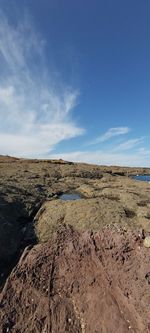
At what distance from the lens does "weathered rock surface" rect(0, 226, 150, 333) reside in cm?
1140

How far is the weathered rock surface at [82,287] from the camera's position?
11.4 metres

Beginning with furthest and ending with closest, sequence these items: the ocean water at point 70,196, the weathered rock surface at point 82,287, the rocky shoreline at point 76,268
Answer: the ocean water at point 70,196 → the rocky shoreline at point 76,268 → the weathered rock surface at point 82,287

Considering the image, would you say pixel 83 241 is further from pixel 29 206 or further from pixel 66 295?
pixel 29 206

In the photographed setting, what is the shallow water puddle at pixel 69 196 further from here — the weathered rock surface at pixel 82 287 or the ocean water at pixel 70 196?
the weathered rock surface at pixel 82 287

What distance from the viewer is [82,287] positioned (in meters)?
12.7

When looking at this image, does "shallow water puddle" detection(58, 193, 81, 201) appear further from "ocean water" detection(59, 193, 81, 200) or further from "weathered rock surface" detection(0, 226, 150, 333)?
"weathered rock surface" detection(0, 226, 150, 333)

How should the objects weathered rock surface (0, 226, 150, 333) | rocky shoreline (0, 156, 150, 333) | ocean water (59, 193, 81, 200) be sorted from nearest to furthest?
weathered rock surface (0, 226, 150, 333) < rocky shoreline (0, 156, 150, 333) < ocean water (59, 193, 81, 200)

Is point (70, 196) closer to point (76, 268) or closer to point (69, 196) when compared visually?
point (69, 196)

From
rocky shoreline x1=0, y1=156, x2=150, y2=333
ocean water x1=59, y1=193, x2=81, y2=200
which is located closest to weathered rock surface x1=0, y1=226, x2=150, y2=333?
rocky shoreline x1=0, y1=156, x2=150, y2=333

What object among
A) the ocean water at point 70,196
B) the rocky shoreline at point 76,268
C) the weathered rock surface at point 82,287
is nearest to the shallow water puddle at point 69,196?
the ocean water at point 70,196

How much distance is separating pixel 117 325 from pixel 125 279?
1.80m

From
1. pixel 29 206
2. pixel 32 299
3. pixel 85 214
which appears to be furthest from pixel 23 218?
pixel 32 299

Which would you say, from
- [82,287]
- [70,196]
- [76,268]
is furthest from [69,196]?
[82,287]

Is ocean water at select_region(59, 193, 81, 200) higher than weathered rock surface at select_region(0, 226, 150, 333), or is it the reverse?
ocean water at select_region(59, 193, 81, 200)
